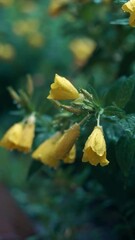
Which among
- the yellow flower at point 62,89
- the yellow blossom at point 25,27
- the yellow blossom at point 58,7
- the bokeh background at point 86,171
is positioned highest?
the yellow blossom at point 58,7

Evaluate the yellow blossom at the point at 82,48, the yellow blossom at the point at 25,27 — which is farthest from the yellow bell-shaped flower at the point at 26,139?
the yellow blossom at the point at 25,27

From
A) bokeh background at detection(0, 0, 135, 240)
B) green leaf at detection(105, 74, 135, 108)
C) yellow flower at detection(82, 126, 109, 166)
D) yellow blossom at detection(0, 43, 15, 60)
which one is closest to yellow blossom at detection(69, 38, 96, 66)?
bokeh background at detection(0, 0, 135, 240)

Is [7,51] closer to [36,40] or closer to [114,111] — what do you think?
[36,40]

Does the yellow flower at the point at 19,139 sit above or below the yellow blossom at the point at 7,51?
above

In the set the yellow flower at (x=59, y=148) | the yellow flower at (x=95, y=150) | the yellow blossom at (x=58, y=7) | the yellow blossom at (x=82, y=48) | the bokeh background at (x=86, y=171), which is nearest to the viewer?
the yellow flower at (x=95, y=150)

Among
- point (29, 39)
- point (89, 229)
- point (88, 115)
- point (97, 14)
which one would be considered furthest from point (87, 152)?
point (29, 39)

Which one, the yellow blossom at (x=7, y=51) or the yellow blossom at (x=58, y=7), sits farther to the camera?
the yellow blossom at (x=7, y=51)

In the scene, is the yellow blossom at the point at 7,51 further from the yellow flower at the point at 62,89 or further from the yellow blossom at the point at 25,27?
the yellow flower at the point at 62,89

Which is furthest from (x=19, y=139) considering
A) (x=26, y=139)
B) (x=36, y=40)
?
(x=36, y=40)
